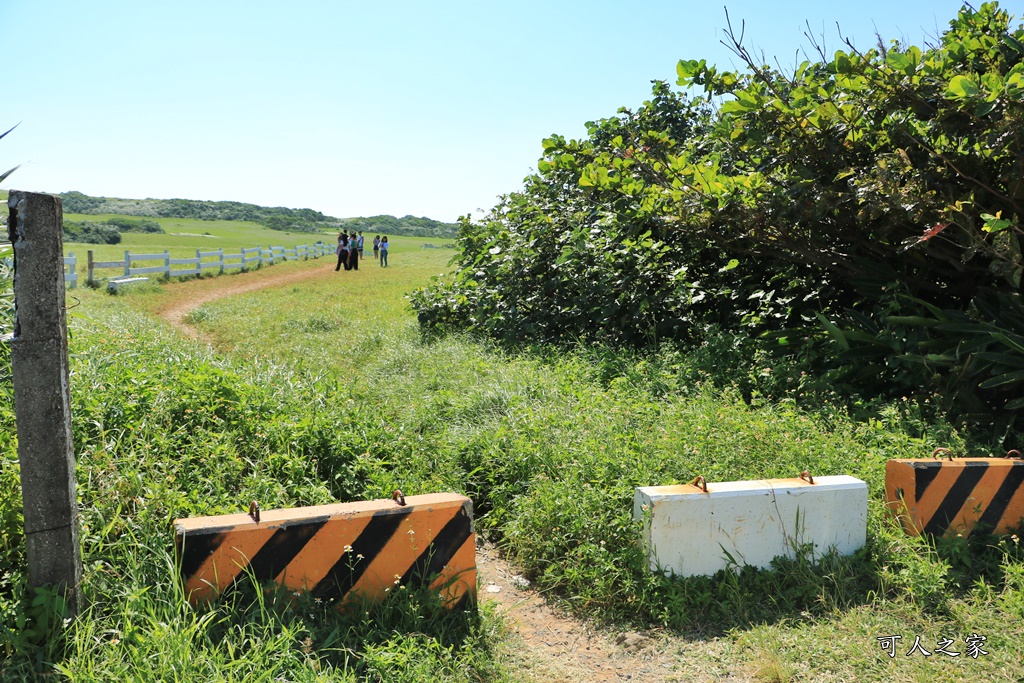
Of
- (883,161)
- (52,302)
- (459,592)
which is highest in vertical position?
(883,161)

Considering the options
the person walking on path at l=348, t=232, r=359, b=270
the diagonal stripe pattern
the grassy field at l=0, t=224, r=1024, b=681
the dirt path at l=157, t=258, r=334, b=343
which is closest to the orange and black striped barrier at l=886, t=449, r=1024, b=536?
the diagonal stripe pattern

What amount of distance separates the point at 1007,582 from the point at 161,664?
12.1 ft

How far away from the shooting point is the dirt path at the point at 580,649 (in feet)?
10.2

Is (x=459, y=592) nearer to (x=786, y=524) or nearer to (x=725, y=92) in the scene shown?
(x=786, y=524)

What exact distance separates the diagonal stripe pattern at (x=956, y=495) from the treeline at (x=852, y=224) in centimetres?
105

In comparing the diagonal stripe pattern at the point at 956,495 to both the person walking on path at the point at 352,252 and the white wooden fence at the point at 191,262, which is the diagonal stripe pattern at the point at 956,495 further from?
the person walking on path at the point at 352,252

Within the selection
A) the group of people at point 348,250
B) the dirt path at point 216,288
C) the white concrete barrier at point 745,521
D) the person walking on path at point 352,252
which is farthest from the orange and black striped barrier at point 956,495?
the person walking on path at point 352,252

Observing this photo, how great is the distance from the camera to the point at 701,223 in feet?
22.6

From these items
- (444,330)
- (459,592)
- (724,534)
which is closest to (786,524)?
(724,534)

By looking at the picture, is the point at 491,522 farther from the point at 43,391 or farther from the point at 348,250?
the point at 348,250

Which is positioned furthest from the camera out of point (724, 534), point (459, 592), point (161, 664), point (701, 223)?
point (701, 223)

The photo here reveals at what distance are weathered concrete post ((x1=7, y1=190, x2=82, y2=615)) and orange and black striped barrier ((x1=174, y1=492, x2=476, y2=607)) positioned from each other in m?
0.44

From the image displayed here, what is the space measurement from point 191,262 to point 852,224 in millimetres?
23153

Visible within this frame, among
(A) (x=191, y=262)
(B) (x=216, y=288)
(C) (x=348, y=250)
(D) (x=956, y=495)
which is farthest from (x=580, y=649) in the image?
(C) (x=348, y=250)
